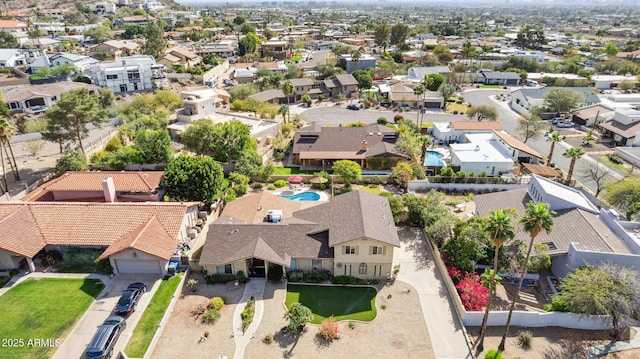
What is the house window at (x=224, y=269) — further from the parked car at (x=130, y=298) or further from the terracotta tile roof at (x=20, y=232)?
the terracotta tile roof at (x=20, y=232)

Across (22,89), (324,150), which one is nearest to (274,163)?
(324,150)

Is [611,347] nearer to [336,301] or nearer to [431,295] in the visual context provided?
[431,295]

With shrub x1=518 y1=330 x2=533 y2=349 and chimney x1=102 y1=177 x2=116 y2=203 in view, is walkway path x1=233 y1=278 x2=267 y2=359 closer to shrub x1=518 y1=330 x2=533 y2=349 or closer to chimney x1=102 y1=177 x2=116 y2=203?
shrub x1=518 y1=330 x2=533 y2=349

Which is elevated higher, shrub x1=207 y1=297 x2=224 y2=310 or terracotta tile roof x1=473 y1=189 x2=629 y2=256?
terracotta tile roof x1=473 y1=189 x2=629 y2=256

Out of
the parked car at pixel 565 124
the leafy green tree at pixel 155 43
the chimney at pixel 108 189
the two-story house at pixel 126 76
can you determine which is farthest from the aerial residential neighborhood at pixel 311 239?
the leafy green tree at pixel 155 43

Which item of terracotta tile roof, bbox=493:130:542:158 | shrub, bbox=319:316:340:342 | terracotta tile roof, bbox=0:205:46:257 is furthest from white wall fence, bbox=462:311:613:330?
terracotta tile roof, bbox=0:205:46:257
